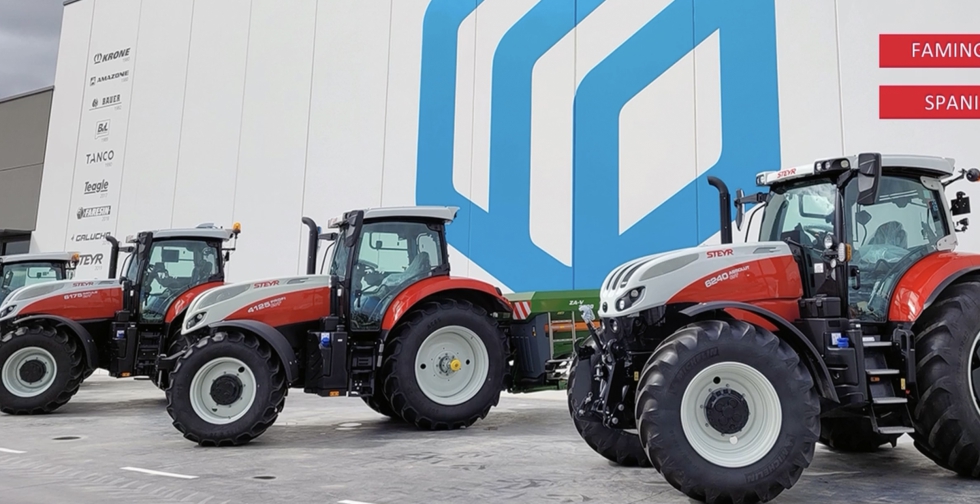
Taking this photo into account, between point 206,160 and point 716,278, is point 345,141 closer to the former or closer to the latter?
point 206,160

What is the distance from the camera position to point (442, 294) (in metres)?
8.19

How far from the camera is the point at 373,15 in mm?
15148

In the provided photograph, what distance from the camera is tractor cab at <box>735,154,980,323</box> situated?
5184mm

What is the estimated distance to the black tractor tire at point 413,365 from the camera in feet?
25.4

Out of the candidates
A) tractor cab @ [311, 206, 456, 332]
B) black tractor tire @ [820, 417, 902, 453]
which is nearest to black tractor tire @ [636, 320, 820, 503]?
black tractor tire @ [820, 417, 902, 453]

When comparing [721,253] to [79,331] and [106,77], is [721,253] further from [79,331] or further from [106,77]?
[106,77]

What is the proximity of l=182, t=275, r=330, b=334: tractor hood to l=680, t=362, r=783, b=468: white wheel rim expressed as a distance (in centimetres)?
453

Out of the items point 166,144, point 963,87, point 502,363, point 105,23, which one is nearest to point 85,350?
point 502,363

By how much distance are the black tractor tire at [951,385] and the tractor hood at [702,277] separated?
0.94 m

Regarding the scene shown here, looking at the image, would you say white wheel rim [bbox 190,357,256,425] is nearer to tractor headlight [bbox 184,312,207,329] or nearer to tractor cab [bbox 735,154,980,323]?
tractor headlight [bbox 184,312,207,329]

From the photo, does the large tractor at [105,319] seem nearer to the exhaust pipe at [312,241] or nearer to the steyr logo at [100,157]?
the exhaust pipe at [312,241]

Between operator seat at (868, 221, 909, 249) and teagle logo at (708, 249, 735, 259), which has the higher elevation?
operator seat at (868, 221, 909, 249)

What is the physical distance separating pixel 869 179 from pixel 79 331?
30.0 ft

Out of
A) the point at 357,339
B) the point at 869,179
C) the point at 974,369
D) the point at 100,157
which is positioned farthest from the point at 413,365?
the point at 100,157
